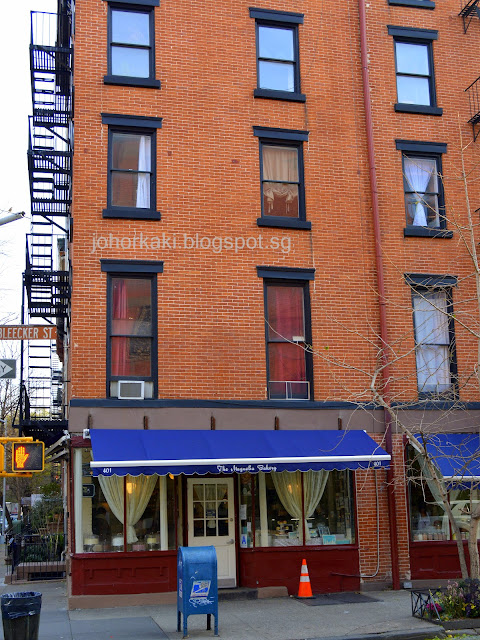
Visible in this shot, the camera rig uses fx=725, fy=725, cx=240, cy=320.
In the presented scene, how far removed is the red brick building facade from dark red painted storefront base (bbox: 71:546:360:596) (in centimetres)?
3

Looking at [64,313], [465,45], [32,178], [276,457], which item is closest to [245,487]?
[276,457]

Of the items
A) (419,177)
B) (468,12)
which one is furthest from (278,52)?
(468,12)

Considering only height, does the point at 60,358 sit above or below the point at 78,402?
above

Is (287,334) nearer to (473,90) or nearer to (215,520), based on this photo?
(215,520)

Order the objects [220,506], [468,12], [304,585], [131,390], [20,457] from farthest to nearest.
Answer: [468,12] → [220,506] → [131,390] → [304,585] → [20,457]

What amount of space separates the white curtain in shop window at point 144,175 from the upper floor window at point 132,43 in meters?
1.27

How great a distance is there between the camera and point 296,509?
14.8m

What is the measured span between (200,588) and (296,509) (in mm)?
4353

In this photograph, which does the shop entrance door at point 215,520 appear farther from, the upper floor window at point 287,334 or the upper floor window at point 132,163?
the upper floor window at point 132,163

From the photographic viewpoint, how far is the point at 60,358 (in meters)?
28.5

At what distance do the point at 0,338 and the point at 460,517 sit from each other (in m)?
10.2

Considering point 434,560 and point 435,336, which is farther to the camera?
point 435,336

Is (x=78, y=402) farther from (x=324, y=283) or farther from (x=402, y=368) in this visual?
(x=402, y=368)

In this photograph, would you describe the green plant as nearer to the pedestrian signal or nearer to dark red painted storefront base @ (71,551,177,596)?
dark red painted storefront base @ (71,551,177,596)
